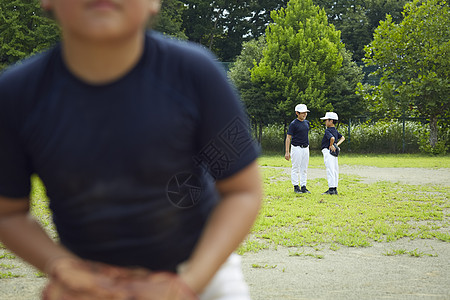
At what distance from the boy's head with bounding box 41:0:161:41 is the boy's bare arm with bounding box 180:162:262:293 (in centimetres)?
43

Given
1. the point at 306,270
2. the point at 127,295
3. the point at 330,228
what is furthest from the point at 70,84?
the point at 330,228

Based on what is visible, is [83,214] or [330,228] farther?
[330,228]

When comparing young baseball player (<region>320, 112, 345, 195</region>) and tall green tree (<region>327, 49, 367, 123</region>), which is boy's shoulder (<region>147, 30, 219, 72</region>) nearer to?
young baseball player (<region>320, 112, 345, 195</region>)

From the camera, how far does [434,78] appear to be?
2911 cm

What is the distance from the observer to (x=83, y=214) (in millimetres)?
1307

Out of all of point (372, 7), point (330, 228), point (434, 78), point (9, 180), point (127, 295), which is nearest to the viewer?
point (127, 295)

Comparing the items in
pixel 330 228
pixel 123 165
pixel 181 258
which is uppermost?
pixel 123 165

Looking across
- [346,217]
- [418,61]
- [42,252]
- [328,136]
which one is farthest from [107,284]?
[418,61]

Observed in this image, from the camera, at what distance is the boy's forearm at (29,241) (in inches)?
50.7

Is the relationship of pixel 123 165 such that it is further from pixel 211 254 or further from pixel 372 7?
pixel 372 7

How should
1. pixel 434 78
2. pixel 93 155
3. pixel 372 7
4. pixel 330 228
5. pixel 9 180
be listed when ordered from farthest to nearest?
pixel 372 7
pixel 434 78
pixel 330 228
pixel 9 180
pixel 93 155

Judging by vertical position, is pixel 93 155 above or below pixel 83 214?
above

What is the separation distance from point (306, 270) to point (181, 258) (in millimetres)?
5168

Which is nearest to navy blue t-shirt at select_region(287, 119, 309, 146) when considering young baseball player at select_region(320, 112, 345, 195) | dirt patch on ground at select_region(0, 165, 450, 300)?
young baseball player at select_region(320, 112, 345, 195)
